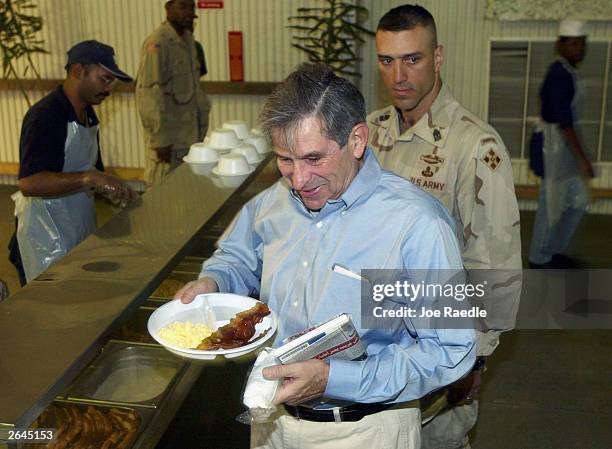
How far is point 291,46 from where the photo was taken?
6.13 m

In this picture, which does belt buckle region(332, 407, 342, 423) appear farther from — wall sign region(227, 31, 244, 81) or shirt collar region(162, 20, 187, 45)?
wall sign region(227, 31, 244, 81)

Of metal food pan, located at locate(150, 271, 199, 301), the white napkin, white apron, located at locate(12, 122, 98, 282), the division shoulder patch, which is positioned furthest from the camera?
white apron, located at locate(12, 122, 98, 282)

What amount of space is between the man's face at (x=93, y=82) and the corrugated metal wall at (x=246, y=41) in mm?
3036

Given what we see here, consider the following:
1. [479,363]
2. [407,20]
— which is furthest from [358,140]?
[479,363]

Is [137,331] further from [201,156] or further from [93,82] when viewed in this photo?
[93,82]

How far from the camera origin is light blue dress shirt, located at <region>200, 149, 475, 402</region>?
1.52 meters

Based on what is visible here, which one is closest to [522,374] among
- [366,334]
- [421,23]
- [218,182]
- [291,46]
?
[218,182]

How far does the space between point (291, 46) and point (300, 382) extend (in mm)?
4998

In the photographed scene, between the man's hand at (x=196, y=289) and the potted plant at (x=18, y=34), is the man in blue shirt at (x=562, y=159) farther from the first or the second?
the potted plant at (x=18, y=34)

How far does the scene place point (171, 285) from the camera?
2844 mm

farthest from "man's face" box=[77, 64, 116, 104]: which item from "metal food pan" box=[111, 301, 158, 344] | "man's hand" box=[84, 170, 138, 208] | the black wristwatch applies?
the black wristwatch

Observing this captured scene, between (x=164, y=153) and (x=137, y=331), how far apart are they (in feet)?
9.07

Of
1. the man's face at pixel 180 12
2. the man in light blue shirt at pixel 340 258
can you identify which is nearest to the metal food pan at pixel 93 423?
the man in light blue shirt at pixel 340 258

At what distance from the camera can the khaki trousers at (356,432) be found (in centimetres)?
168
